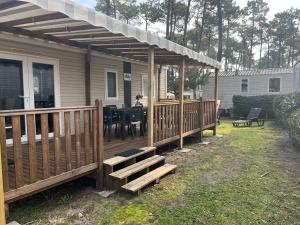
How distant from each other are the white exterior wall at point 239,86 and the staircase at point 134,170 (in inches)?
587

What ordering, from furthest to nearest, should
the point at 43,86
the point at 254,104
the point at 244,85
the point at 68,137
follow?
1. the point at 244,85
2. the point at 254,104
3. the point at 43,86
4. the point at 68,137

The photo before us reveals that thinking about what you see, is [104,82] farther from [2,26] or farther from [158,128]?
[2,26]

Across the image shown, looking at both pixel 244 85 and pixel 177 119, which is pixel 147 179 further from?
pixel 244 85

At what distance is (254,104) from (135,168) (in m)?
12.7

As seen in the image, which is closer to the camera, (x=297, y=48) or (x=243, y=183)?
(x=243, y=183)

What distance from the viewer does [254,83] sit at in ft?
58.1

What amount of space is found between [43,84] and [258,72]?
16.0 meters

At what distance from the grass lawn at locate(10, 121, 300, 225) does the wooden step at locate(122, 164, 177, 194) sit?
14 centimetres

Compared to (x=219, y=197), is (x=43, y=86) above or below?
above

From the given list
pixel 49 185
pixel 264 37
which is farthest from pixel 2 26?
pixel 264 37

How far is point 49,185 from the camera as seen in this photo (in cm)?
311

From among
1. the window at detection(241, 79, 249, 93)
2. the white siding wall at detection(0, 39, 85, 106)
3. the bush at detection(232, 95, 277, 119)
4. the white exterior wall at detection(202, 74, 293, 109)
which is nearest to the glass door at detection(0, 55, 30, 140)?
the white siding wall at detection(0, 39, 85, 106)

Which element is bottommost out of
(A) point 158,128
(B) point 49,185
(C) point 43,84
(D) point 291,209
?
(D) point 291,209

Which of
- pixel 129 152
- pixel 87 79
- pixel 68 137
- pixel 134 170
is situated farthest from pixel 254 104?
pixel 68 137
